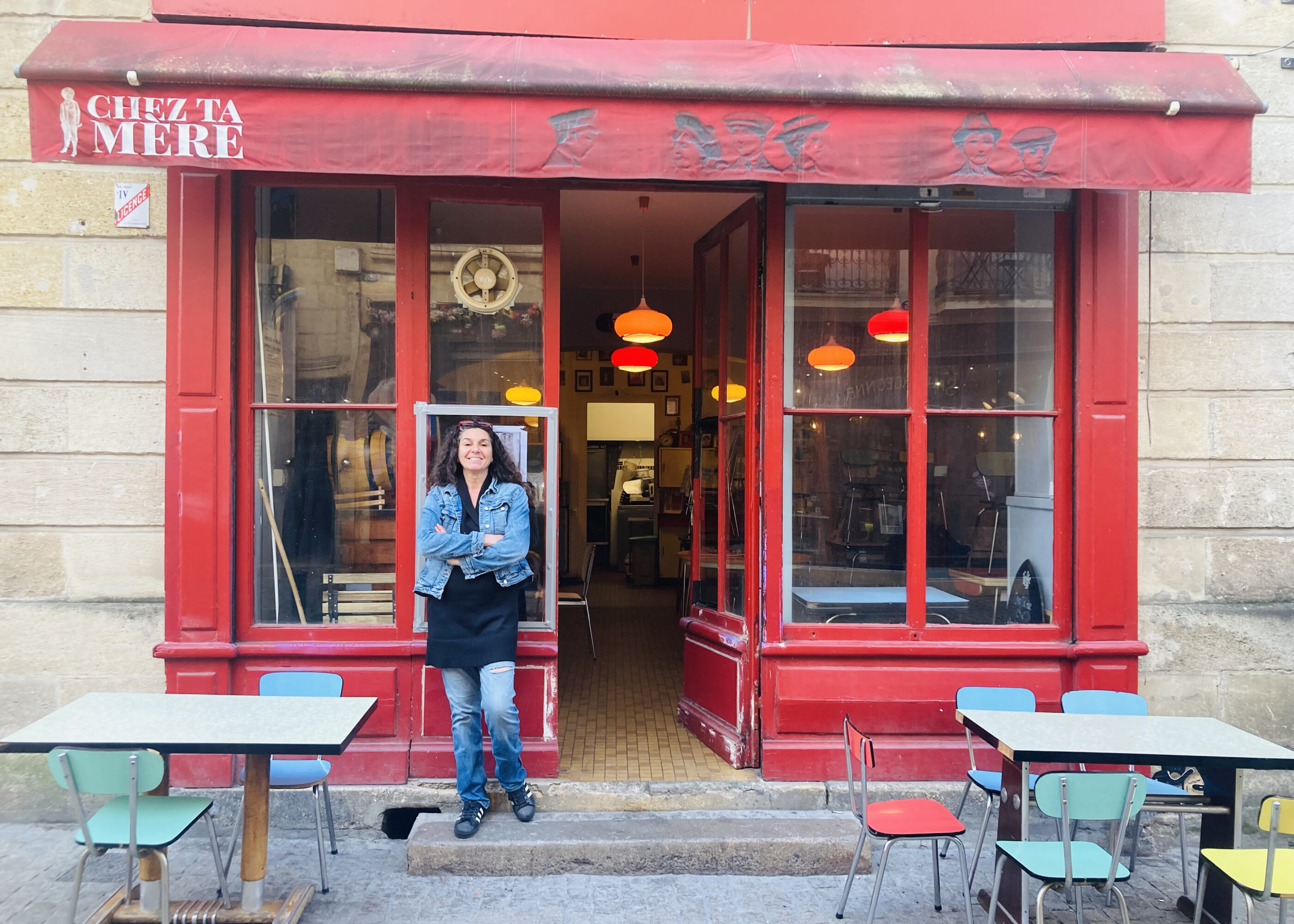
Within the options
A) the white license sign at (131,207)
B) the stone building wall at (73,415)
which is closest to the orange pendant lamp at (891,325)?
the stone building wall at (73,415)

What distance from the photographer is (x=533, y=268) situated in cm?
507

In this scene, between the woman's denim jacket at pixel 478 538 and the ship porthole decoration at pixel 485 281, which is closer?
the woman's denim jacket at pixel 478 538

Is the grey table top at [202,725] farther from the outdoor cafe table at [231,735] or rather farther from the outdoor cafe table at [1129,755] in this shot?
the outdoor cafe table at [1129,755]

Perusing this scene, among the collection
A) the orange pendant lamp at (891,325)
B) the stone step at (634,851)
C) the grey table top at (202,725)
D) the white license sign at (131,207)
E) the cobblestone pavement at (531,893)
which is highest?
the white license sign at (131,207)

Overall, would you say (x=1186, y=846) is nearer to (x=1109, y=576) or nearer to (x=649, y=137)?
(x=1109, y=576)

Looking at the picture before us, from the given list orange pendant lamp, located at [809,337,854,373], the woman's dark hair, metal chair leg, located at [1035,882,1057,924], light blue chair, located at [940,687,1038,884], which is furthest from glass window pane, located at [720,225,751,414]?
metal chair leg, located at [1035,882,1057,924]

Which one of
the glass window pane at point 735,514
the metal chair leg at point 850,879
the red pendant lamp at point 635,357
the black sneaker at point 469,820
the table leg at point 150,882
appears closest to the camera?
the table leg at point 150,882

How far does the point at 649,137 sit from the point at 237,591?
3326 millimetres

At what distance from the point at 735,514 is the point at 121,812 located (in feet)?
11.4

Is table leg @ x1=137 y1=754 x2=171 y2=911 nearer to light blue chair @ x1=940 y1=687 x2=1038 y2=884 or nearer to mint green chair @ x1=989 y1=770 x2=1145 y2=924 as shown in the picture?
mint green chair @ x1=989 y1=770 x2=1145 y2=924

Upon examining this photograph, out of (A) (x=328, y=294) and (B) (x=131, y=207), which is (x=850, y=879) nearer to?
(A) (x=328, y=294)

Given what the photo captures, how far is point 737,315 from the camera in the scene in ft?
17.8

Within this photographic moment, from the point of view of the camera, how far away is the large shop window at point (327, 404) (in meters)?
4.96

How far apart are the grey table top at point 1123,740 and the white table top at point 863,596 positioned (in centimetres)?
99
